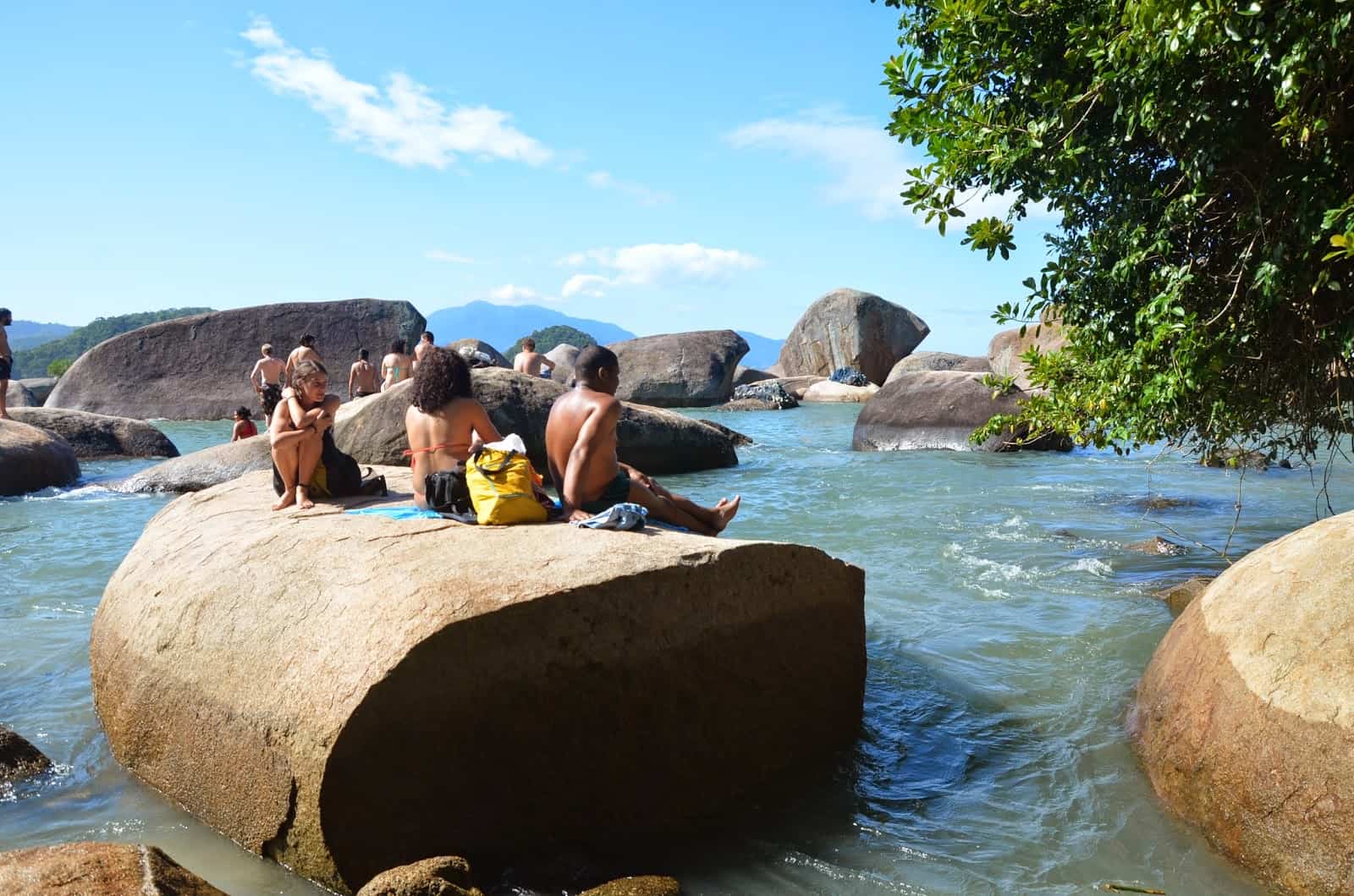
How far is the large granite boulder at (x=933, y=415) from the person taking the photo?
57.4 feet

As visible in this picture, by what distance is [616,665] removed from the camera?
4.03 meters

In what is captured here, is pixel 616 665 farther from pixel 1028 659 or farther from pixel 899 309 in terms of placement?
pixel 899 309

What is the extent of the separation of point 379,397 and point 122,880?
33.3 ft

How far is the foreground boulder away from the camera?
2.85 meters

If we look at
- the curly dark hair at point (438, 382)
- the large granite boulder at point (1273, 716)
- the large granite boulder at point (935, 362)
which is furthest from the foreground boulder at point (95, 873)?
the large granite boulder at point (935, 362)

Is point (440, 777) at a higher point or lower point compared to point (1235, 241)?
lower

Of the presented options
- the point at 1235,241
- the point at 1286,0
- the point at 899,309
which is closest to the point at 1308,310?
the point at 1235,241

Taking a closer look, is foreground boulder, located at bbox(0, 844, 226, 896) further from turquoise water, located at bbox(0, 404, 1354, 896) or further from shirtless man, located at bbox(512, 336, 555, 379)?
shirtless man, located at bbox(512, 336, 555, 379)

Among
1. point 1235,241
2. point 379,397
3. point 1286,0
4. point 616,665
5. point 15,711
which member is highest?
point 1286,0

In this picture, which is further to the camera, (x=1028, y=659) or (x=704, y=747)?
(x=1028, y=659)

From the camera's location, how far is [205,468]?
13734 mm

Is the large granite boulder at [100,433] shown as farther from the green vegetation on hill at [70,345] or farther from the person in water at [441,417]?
the green vegetation on hill at [70,345]

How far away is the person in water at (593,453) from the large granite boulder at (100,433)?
14.9 meters

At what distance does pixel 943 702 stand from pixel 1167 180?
10.3ft
